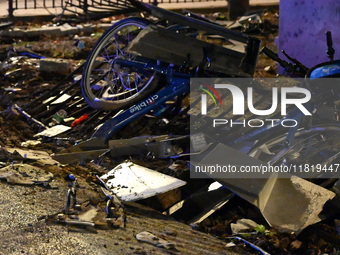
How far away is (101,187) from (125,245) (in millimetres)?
1236

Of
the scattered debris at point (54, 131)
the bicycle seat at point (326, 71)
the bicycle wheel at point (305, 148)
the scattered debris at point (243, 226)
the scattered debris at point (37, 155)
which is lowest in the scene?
the scattered debris at point (243, 226)

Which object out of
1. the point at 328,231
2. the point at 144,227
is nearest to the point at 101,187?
the point at 144,227

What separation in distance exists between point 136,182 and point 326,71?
6.74ft

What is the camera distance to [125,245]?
5848mm

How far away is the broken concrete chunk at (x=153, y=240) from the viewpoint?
5893mm

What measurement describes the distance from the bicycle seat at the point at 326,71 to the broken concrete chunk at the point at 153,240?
2.47 metres

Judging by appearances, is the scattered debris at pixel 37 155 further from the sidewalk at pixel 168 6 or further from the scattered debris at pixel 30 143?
the sidewalk at pixel 168 6

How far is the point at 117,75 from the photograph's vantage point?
8.80 metres

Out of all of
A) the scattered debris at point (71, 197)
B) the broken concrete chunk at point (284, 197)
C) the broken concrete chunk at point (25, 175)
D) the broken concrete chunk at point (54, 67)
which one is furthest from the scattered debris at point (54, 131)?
the broken concrete chunk at point (284, 197)

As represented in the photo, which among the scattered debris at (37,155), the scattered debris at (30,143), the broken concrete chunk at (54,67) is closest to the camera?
the scattered debris at (37,155)

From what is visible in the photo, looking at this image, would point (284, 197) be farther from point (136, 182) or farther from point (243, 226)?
point (136, 182)

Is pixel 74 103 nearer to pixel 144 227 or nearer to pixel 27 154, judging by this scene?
pixel 27 154

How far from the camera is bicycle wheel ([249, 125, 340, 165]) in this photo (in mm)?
7203

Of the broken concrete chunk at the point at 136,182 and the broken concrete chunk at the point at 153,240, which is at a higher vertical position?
the broken concrete chunk at the point at 136,182
